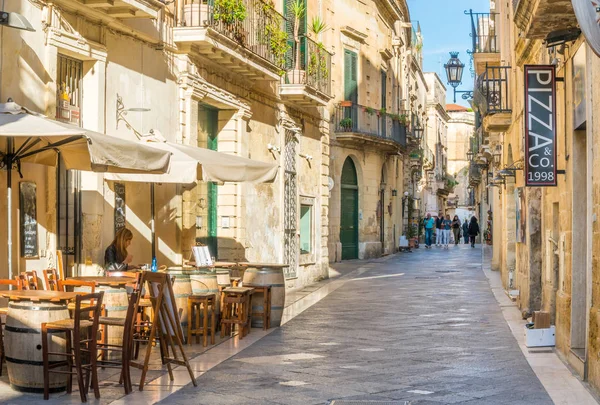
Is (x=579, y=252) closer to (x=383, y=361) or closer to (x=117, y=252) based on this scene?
(x=383, y=361)

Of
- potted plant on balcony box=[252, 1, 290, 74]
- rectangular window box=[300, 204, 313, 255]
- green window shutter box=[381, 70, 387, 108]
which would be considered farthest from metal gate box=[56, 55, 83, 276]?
green window shutter box=[381, 70, 387, 108]

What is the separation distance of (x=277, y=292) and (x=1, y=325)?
5256 mm

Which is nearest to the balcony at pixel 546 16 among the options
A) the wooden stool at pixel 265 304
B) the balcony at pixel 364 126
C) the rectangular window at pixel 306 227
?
the wooden stool at pixel 265 304

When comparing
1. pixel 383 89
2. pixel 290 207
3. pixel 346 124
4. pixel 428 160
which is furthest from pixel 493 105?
pixel 428 160

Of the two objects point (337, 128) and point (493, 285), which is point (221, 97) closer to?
point (493, 285)

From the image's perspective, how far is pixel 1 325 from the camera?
830cm

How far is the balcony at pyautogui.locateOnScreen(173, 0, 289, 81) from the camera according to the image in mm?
14227

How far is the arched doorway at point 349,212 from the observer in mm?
32562

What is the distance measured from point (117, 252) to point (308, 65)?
10.5m

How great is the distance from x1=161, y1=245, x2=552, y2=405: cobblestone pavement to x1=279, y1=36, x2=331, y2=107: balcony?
16.5 feet

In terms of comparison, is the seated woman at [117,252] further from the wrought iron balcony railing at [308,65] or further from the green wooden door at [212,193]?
the wrought iron balcony railing at [308,65]

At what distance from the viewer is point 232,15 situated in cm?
1521

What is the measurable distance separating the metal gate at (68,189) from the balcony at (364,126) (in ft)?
68.5

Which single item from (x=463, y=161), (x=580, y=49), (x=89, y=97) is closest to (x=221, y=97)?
(x=89, y=97)
